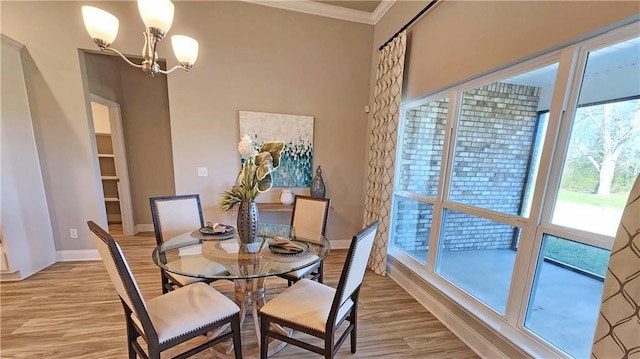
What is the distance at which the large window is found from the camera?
1224mm

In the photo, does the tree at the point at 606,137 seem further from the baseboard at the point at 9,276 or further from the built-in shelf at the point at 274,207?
the baseboard at the point at 9,276

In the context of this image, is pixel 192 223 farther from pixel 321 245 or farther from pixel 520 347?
pixel 520 347

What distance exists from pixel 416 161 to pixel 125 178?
4.21 meters

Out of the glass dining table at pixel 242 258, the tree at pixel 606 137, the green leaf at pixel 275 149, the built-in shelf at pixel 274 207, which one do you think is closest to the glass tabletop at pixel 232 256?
the glass dining table at pixel 242 258

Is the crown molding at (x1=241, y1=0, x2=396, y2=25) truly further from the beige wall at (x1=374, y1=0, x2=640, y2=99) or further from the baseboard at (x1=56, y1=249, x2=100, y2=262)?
the baseboard at (x1=56, y1=249, x2=100, y2=262)

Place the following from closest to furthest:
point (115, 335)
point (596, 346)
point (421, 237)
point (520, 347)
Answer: point (596, 346) < point (520, 347) < point (115, 335) < point (421, 237)

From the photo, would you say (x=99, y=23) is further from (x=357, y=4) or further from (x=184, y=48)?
(x=357, y=4)

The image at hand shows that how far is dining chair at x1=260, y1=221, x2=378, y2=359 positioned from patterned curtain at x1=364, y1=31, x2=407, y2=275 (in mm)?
1309

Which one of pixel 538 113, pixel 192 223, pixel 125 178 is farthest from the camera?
pixel 125 178

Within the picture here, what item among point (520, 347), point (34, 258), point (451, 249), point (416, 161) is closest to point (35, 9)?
point (34, 258)

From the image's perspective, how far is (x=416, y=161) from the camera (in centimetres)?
269

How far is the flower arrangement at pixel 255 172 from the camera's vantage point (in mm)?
1552

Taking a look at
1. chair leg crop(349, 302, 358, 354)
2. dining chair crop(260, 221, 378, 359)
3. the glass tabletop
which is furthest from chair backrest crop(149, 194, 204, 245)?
chair leg crop(349, 302, 358, 354)

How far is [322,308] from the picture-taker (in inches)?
55.0
